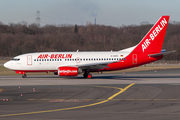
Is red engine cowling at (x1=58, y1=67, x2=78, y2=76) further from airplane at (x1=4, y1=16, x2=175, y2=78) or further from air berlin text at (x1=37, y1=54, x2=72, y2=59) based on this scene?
air berlin text at (x1=37, y1=54, x2=72, y2=59)

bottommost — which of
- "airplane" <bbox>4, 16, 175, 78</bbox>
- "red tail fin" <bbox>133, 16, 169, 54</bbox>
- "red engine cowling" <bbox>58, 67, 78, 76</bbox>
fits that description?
"red engine cowling" <bbox>58, 67, 78, 76</bbox>

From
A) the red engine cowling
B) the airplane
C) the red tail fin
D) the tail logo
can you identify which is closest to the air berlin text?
the airplane

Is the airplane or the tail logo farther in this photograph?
the tail logo

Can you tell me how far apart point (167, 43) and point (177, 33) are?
2096cm

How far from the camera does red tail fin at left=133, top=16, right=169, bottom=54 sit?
35750 millimetres

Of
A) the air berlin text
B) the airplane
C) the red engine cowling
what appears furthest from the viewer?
the air berlin text

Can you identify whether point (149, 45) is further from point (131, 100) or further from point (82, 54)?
point (131, 100)

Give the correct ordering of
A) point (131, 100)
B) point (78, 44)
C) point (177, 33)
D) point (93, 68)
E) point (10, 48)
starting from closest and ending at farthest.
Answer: point (131, 100) → point (93, 68) → point (10, 48) → point (78, 44) → point (177, 33)

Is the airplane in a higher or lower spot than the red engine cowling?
higher

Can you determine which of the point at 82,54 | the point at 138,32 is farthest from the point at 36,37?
the point at 82,54

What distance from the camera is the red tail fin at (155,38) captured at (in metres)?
35.8

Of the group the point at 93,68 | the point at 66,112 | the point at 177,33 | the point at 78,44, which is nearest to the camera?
the point at 66,112

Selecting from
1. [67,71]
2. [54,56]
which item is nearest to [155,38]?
[67,71]

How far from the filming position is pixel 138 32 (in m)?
136
